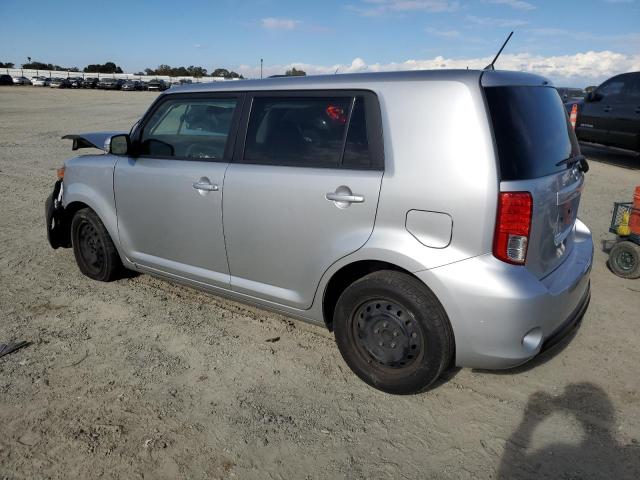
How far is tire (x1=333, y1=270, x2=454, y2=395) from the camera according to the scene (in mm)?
2732

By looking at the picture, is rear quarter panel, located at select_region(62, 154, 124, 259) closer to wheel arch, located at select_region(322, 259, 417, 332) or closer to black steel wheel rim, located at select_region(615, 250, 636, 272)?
wheel arch, located at select_region(322, 259, 417, 332)

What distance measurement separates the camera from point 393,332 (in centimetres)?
291

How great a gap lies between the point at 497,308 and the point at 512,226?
41cm

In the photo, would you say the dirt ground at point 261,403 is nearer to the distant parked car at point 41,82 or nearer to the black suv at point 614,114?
the black suv at point 614,114

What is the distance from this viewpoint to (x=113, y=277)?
4637 millimetres

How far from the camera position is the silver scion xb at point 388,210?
8.34 ft

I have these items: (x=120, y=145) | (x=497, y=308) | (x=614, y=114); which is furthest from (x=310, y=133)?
(x=614, y=114)

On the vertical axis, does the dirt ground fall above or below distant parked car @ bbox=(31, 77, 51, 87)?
below

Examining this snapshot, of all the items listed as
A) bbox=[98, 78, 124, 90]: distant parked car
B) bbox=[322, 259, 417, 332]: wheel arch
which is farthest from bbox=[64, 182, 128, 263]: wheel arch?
bbox=[98, 78, 124, 90]: distant parked car

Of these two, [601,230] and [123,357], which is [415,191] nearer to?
[123,357]

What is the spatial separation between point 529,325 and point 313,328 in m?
1.72

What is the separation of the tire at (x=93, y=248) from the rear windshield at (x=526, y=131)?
3.36 meters

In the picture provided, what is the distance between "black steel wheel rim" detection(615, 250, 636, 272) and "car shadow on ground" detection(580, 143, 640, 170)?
7.22 m

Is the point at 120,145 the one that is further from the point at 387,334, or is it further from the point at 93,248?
the point at 387,334
